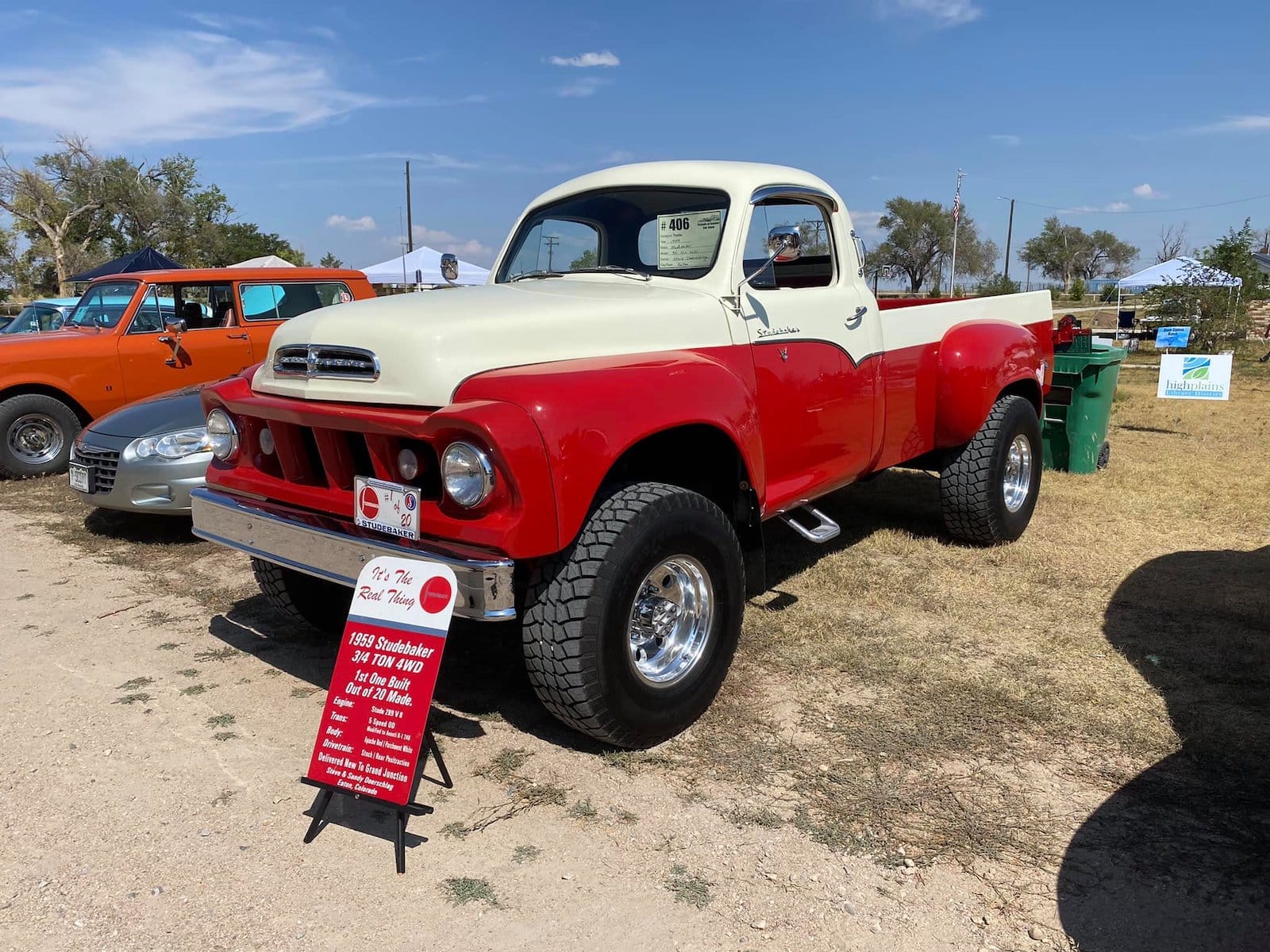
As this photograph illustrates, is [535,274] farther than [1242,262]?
No

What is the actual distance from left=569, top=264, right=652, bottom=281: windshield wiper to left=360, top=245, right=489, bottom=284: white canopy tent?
8986 millimetres

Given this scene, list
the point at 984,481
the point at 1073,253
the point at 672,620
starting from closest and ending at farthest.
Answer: the point at 672,620, the point at 984,481, the point at 1073,253

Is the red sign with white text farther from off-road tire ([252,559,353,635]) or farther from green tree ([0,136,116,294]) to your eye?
green tree ([0,136,116,294])

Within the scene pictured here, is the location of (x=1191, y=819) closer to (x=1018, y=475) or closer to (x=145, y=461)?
(x=1018, y=475)

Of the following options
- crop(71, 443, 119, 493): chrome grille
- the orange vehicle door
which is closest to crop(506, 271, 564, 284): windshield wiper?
crop(71, 443, 119, 493): chrome grille

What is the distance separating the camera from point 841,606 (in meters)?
4.45

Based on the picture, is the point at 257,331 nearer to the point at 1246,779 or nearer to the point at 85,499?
the point at 85,499

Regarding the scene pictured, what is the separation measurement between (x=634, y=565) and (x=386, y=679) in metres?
0.80

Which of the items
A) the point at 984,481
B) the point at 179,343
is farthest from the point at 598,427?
the point at 179,343

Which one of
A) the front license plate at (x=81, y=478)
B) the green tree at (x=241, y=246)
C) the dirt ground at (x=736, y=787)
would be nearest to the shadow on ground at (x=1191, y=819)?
the dirt ground at (x=736, y=787)

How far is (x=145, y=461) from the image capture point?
5.68 metres

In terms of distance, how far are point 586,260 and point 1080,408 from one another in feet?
15.7

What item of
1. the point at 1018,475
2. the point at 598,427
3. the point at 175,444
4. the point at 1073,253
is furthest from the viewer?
the point at 1073,253

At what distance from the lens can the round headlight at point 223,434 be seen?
11.5 ft
